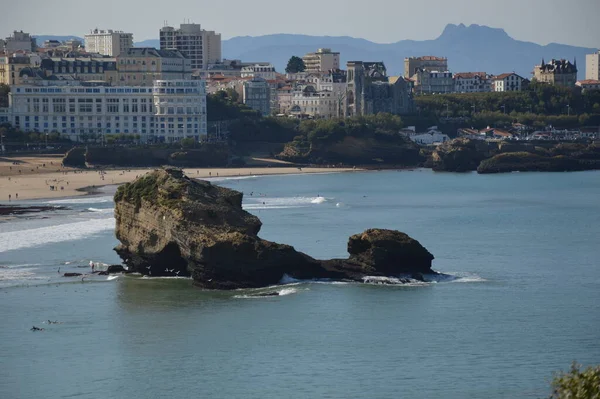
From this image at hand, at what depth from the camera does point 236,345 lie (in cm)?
3775

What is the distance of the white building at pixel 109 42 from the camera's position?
174625mm

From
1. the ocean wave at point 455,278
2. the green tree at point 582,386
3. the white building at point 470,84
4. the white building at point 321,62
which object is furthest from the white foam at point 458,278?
the white building at point 321,62

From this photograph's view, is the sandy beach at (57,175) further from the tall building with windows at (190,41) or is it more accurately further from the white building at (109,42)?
the tall building with windows at (190,41)

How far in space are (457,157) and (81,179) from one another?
121ft

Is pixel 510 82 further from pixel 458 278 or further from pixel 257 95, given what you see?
pixel 458 278

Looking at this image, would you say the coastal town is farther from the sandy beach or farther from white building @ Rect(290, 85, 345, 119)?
the sandy beach

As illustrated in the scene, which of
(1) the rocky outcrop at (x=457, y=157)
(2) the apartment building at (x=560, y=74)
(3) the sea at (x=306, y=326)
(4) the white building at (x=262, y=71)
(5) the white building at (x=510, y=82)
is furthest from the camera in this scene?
(2) the apartment building at (x=560, y=74)

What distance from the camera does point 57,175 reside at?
97.2m

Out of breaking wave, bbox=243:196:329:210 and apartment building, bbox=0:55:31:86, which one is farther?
apartment building, bbox=0:55:31:86

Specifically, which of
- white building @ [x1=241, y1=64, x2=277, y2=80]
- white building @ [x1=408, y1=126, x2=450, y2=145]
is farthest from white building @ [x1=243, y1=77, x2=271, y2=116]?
white building @ [x1=241, y1=64, x2=277, y2=80]

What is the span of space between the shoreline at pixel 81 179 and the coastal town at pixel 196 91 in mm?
10935

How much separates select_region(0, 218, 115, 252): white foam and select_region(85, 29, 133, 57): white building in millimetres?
110685

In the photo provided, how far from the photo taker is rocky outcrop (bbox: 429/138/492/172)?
117m

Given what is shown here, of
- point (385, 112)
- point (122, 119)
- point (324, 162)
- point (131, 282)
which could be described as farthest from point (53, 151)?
point (131, 282)
